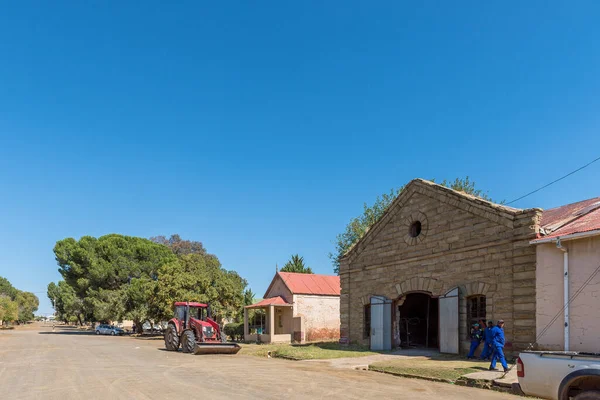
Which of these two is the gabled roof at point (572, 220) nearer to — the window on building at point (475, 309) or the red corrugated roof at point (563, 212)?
the red corrugated roof at point (563, 212)

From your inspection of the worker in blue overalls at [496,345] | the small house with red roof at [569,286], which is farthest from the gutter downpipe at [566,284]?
the worker in blue overalls at [496,345]

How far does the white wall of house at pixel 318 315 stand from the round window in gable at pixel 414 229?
48.8 ft

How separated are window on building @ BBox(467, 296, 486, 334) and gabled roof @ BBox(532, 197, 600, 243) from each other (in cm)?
337

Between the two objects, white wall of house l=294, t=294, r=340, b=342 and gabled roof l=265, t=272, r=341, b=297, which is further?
gabled roof l=265, t=272, r=341, b=297

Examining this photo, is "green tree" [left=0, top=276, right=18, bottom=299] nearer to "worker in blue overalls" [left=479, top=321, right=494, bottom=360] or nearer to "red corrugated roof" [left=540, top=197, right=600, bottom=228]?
"worker in blue overalls" [left=479, top=321, right=494, bottom=360]

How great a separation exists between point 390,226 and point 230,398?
13458 millimetres

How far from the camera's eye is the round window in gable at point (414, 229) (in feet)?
67.9

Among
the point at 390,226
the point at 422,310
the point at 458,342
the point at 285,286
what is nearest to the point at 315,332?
the point at 285,286

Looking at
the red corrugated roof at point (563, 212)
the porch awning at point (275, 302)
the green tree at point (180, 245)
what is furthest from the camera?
the green tree at point (180, 245)

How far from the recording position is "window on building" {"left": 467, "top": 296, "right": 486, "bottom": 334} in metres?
17.1

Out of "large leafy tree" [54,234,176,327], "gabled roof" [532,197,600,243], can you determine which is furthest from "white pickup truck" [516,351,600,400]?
"large leafy tree" [54,234,176,327]

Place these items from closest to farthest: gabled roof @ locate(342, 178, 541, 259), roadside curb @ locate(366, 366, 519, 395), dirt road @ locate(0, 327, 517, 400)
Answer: dirt road @ locate(0, 327, 517, 400)
roadside curb @ locate(366, 366, 519, 395)
gabled roof @ locate(342, 178, 541, 259)

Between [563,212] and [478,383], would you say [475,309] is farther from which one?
[478,383]

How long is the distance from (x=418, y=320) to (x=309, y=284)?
12753 millimetres
